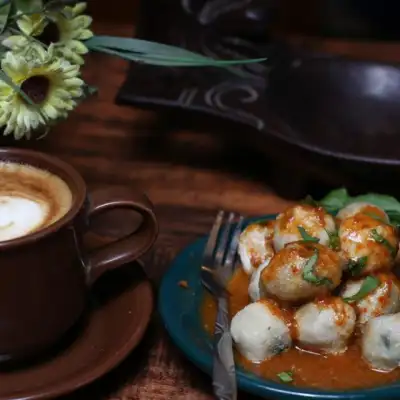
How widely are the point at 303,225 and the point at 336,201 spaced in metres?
0.11

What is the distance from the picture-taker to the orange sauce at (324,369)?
0.57m

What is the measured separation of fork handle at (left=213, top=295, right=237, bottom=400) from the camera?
562 mm

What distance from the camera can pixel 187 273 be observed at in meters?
0.69

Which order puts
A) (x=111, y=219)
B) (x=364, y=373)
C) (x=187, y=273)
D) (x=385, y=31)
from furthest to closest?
(x=385, y=31) → (x=111, y=219) → (x=187, y=273) → (x=364, y=373)

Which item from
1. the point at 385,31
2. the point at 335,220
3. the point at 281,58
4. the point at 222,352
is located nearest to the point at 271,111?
the point at 281,58

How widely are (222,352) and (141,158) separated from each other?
404 millimetres

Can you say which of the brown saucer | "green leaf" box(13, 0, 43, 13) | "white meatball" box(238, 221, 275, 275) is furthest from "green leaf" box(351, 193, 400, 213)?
"green leaf" box(13, 0, 43, 13)

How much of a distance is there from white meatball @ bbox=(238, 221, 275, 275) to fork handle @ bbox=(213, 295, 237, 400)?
0.23ft

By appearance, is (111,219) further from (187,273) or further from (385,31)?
(385,31)

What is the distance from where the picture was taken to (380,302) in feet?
1.99

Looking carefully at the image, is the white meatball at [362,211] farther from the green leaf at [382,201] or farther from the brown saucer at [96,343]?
the brown saucer at [96,343]

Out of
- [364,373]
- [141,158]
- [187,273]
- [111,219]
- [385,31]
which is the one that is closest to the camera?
[364,373]

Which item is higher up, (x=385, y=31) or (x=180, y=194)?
(x=180, y=194)

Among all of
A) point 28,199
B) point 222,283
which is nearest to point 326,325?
point 222,283
